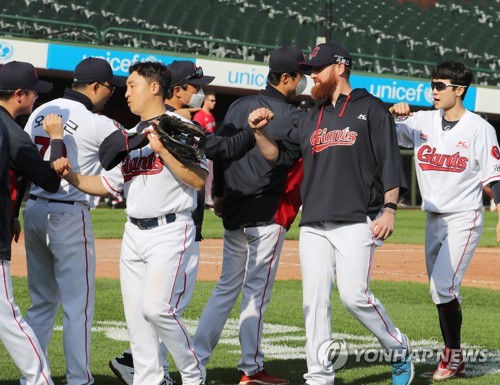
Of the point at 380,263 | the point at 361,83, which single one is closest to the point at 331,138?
the point at 380,263

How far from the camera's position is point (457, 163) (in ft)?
20.7

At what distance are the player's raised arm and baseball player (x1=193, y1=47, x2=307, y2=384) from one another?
266 millimetres

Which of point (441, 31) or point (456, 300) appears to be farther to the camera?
point (441, 31)

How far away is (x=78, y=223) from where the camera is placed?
5414mm

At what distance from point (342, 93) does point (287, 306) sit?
378 cm

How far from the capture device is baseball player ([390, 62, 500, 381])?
627cm

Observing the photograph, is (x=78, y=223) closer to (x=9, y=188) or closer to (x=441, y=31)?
(x=9, y=188)

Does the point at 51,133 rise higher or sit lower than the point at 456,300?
higher

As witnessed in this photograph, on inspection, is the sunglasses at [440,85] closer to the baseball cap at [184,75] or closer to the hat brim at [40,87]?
the baseball cap at [184,75]

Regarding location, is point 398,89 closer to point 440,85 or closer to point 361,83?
point 361,83

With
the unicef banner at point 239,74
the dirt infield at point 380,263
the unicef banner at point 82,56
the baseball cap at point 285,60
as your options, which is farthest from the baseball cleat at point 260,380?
the unicef banner at point 239,74

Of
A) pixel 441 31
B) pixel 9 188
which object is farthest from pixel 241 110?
pixel 441 31

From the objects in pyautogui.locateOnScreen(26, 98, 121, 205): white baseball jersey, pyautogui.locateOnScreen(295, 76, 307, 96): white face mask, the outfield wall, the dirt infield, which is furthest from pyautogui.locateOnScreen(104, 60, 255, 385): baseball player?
the outfield wall

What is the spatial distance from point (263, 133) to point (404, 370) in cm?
155
